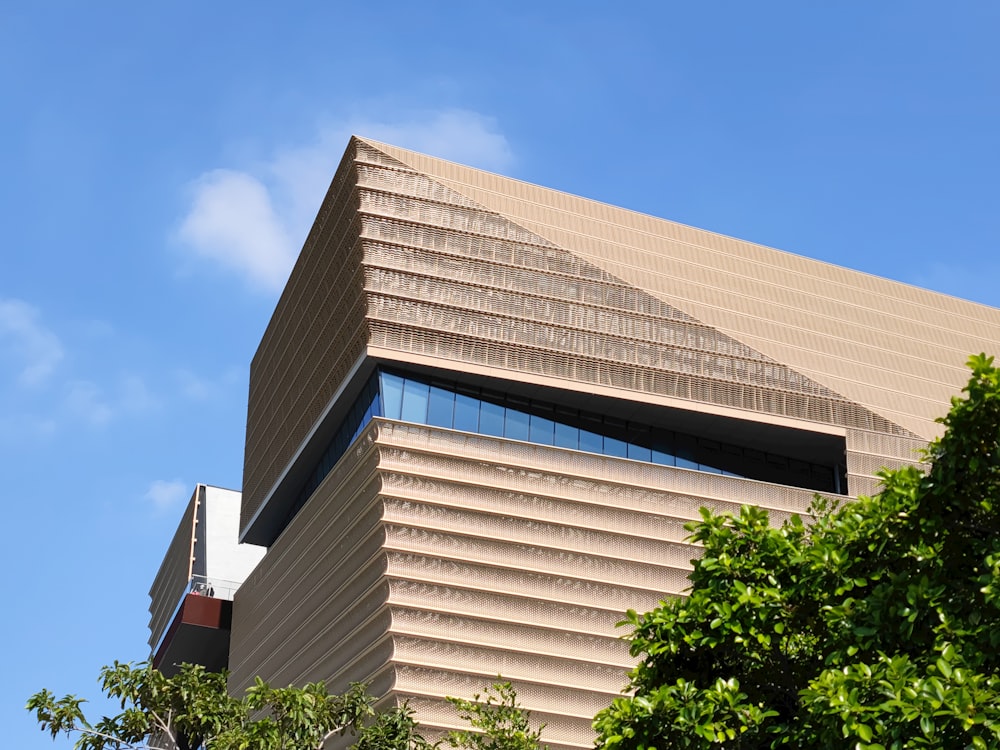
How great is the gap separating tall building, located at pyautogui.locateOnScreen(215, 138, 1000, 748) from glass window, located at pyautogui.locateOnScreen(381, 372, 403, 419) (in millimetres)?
63

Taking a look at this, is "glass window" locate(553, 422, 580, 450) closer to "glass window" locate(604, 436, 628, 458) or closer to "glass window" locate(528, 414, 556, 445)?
"glass window" locate(528, 414, 556, 445)

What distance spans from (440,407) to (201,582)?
120ft

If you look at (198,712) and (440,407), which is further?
(440,407)

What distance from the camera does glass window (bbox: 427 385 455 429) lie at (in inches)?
2111

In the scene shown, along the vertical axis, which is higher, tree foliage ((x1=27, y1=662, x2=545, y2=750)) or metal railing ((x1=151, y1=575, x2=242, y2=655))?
metal railing ((x1=151, y1=575, x2=242, y2=655))

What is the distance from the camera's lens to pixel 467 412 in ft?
178

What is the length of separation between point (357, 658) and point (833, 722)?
34.3 meters

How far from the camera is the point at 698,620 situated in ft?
73.5

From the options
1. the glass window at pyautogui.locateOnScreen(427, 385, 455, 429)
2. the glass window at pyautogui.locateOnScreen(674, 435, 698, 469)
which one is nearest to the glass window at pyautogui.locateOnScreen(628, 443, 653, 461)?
the glass window at pyautogui.locateOnScreen(674, 435, 698, 469)

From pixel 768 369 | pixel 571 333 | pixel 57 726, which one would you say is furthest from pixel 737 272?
pixel 57 726

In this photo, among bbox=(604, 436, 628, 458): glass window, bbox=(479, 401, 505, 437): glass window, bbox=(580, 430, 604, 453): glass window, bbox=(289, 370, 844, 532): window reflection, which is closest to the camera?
bbox=(289, 370, 844, 532): window reflection

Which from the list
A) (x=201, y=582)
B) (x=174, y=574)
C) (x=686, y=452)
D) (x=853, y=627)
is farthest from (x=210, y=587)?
(x=853, y=627)

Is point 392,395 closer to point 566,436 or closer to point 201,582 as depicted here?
point 566,436

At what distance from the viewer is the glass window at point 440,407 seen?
2111 inches
